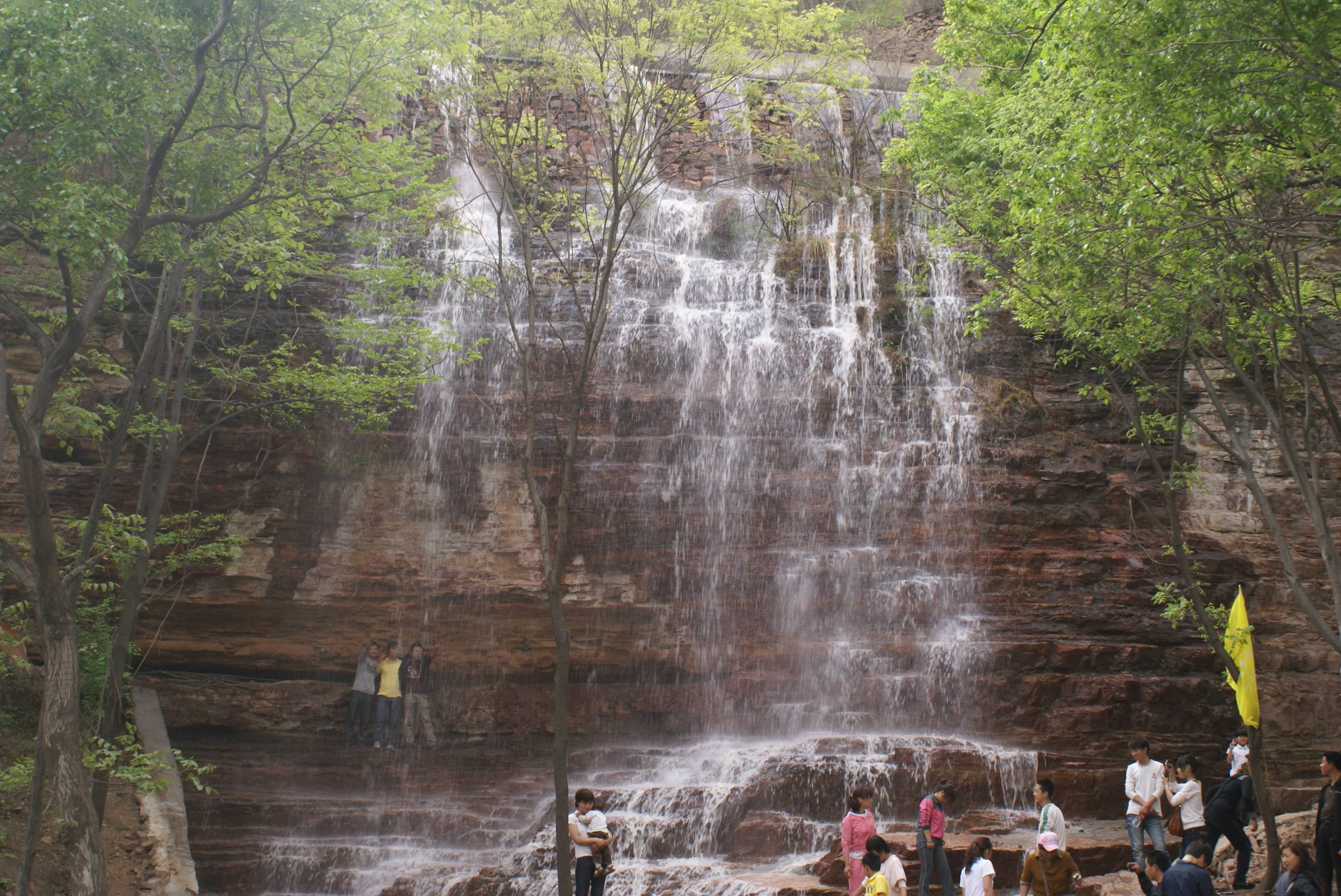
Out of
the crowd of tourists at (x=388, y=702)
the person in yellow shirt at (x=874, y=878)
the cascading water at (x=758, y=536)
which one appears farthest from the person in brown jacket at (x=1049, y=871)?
the crowd of tourists at (x=388, y=702)

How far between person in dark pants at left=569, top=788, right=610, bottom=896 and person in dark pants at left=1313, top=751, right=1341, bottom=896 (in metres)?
6.48

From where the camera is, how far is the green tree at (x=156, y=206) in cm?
784

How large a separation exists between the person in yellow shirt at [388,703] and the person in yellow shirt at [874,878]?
363 inches

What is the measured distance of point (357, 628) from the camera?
15898 millimetres

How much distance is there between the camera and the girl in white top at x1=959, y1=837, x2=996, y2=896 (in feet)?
27.9

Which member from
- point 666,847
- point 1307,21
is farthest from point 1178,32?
point 666,847

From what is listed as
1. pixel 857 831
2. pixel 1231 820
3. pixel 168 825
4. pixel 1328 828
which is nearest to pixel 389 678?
pixel 168 825

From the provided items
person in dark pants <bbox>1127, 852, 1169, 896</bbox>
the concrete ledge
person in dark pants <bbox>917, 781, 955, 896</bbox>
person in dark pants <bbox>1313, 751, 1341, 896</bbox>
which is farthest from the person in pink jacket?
the concrete ledge

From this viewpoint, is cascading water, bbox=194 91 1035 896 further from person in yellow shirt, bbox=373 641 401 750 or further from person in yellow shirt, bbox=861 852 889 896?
person in yellow shirt, bbox=861 852 889 896

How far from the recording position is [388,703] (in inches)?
585

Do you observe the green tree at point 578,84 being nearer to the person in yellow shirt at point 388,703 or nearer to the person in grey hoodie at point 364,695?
the person in yellow shirt at point 388,703

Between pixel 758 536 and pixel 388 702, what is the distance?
6.84 meters

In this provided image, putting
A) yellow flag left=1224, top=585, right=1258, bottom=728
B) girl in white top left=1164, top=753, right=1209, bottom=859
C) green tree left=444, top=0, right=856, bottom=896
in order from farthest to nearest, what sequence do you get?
1. green tree left=444, top=0, right=856, bottom=896
2. girl in white top left=1164, top=753, right=1209, bottom=859
3. yellow flag left=1224, top=585, right=1258, bottom=728

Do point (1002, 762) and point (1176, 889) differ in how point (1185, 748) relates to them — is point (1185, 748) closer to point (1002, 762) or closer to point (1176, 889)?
point (1002, 762)
